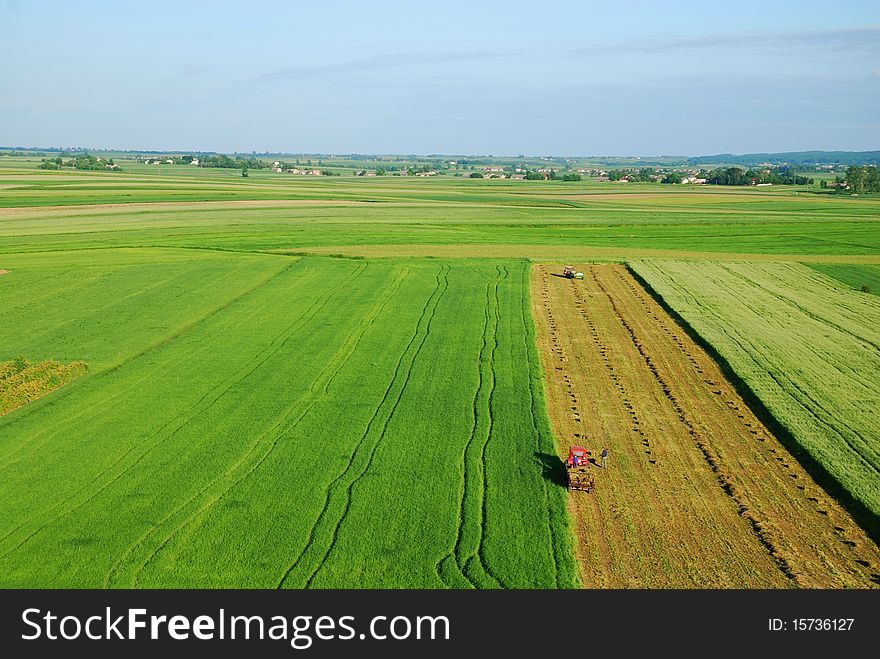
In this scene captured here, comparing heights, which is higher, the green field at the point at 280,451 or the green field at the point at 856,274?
the green field at the point at 856,274

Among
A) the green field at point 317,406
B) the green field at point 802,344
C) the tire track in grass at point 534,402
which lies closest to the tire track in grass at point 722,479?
the green field at point 802,344

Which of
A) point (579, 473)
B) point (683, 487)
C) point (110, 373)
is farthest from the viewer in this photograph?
point (110, 373)

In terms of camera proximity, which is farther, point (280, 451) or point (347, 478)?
point (280, 451)

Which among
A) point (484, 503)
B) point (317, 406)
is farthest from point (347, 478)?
point (317, 406)

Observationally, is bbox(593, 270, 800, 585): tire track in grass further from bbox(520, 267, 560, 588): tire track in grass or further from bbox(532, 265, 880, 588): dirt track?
bbox(520, 267, 560, 588): tire track in grass

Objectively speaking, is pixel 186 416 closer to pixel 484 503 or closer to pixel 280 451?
pixel 280 451

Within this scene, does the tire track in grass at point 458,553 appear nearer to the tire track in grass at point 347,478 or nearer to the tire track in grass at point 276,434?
the tire track in grass at point 347,478
